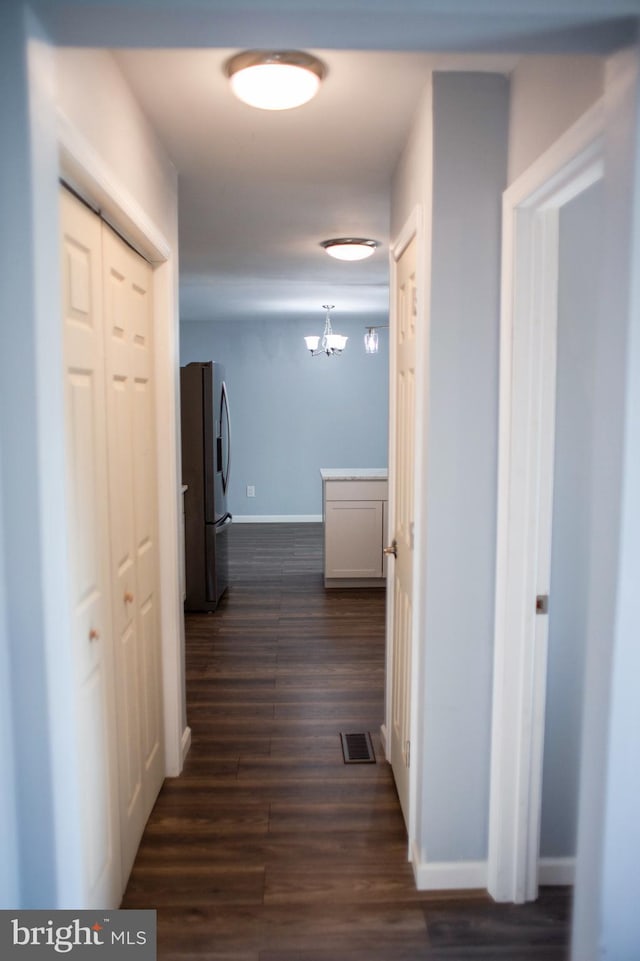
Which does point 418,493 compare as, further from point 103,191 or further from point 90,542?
point 103,191

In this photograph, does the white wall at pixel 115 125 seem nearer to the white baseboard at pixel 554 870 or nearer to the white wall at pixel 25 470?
the white wall at pixel 25 470

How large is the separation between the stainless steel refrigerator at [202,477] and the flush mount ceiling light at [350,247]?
1272 mm

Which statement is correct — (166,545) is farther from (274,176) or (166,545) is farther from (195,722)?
(274,176)

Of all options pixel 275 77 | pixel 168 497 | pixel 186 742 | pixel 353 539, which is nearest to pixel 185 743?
pixel 186 742

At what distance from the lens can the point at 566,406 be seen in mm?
2100

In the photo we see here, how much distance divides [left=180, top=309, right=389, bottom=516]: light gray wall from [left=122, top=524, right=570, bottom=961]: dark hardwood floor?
15.2ft

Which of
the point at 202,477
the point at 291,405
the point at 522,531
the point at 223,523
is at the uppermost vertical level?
the point at 291,405

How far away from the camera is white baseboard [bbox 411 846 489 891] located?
225 centimetres

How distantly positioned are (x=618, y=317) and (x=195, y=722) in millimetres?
2868

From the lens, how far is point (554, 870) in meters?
2.28

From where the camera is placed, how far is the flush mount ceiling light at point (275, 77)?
75.7 inches
